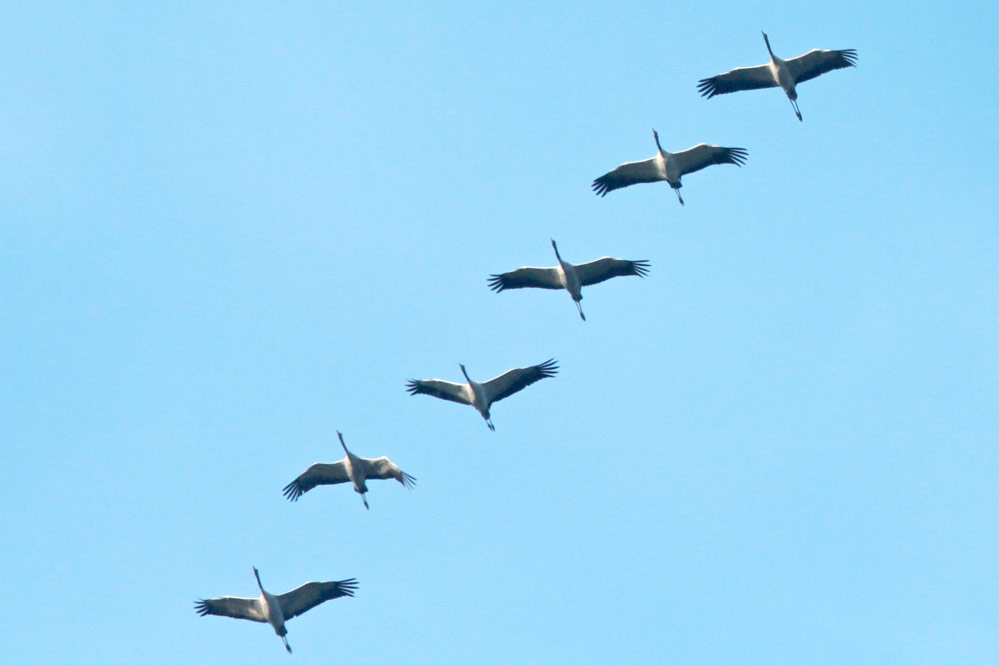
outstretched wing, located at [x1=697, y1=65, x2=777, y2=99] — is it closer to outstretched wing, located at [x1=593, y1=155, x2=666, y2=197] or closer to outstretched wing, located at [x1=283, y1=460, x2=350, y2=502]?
outstretched wing, located at [x1=593, y1=155, x2=666, y2=197]

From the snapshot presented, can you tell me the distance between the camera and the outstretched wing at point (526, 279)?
35.0m

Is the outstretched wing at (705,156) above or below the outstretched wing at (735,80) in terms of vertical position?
below

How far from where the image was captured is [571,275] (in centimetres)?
3475

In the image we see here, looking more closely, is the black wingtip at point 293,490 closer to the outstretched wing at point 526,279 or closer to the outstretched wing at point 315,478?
the outstretched wing at point 315,478

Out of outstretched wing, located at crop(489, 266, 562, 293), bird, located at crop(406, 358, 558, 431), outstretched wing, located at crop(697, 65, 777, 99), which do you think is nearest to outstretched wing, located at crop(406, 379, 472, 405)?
bird, located at crop(406, 358, 558, 431)

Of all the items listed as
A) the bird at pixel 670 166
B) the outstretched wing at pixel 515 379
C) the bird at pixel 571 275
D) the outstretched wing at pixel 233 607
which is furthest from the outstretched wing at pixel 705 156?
the outstretched wing at pixel 233 607

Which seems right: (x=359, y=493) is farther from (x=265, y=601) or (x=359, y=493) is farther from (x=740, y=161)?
(x=740, y=161)

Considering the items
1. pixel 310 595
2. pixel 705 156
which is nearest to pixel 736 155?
pixel 705 156

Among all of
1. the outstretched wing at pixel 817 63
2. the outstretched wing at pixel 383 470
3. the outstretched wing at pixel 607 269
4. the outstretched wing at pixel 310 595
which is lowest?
the outstretched wing at pixel 310 595

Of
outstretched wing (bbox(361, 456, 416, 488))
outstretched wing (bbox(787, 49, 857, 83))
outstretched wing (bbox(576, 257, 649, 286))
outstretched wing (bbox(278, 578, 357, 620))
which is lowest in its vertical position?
outstretched wing (bbox(278, 578, 357, 620))

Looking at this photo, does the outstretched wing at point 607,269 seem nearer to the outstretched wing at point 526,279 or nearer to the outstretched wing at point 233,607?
the outstretched wing at point 526,279

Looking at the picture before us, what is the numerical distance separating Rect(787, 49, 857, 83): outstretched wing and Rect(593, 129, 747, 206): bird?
9.84 feet

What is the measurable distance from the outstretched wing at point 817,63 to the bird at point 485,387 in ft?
37.7

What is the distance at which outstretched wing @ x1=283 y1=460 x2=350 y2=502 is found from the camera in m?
35.4
